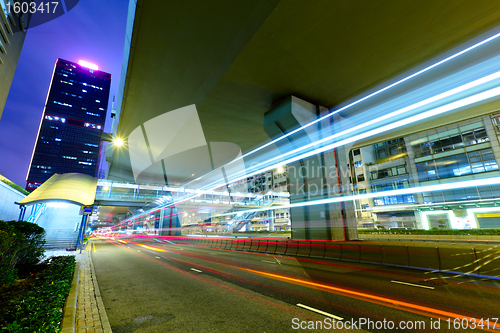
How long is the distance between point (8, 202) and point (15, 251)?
1085 cm

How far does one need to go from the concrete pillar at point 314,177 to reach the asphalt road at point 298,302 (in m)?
5.79

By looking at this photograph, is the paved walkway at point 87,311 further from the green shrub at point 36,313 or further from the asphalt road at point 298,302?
the green shrub at point 36,313

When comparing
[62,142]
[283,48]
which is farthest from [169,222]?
[62,142]

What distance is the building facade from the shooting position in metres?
38.3

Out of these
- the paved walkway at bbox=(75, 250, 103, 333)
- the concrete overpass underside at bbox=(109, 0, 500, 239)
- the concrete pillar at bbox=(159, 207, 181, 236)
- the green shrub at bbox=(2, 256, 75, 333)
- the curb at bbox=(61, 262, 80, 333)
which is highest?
the concrete overpass underside at bbox=(109, 0, 500, 239)

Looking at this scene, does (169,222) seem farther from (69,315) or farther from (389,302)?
(389,302)

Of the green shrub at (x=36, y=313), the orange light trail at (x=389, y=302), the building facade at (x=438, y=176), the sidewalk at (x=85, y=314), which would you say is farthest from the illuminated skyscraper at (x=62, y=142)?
the orange light trail at (x=389, y=302)

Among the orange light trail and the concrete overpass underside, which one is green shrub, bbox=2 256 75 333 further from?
the concrete overpass underside

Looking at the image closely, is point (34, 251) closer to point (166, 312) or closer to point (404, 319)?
point (166, 312)

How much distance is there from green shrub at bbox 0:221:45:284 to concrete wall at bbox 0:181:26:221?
496 cm

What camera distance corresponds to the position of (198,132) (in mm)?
22828

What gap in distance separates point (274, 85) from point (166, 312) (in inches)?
523

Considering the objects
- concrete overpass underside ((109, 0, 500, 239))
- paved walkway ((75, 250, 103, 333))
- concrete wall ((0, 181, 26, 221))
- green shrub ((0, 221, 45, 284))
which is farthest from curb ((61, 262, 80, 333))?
concrete wall ((0, 181, 26, 221))

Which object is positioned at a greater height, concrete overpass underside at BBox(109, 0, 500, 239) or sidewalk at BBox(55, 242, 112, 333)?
concrete overpass underside at BBox(109, 0, 500, 239)
